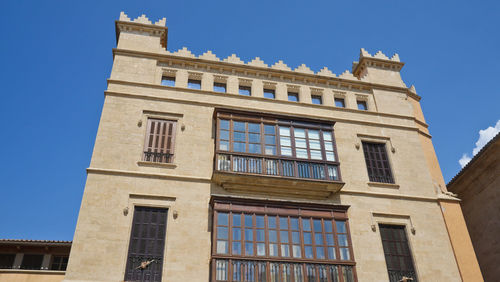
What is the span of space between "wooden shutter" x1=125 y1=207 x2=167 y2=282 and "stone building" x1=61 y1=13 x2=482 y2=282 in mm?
35

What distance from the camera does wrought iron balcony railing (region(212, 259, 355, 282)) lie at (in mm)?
14000

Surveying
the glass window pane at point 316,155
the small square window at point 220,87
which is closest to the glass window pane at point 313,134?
the glass window pane at point 316,155

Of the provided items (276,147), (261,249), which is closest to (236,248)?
(261,249)

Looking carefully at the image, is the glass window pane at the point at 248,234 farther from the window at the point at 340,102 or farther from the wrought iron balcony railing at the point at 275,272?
the window at the point at 340,102

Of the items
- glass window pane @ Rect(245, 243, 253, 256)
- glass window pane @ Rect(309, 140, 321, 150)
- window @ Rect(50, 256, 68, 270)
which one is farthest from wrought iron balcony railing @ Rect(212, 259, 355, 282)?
window @ Rect(50, 256, 68, 270)

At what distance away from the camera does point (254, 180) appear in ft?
53.0

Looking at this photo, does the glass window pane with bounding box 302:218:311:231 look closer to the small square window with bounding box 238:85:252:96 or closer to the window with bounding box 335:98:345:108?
the small square window with bounding box 238:85:252:96

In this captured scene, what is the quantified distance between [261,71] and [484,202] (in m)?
12.2

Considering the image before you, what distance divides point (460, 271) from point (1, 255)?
58.3ft

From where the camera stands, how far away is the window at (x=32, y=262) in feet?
57.7

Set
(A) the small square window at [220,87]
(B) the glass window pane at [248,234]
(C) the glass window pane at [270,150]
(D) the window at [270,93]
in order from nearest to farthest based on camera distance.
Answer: (B) the glass window pane at [248,234]
(C) the glass window pane at [270,150]
(A) the small square window at [220,87]
(D) the window at [270,93]

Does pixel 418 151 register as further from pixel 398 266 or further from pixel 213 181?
pixel 213 181

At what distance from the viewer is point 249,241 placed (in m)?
14.8

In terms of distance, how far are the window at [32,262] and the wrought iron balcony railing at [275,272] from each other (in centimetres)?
817
